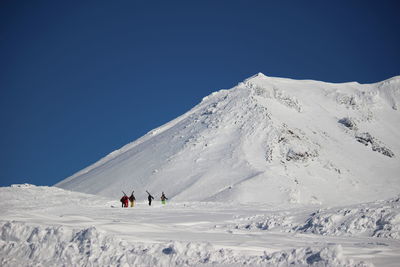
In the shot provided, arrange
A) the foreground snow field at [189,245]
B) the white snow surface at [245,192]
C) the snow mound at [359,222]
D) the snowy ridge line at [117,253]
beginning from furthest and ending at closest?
the snow mound at [359,222] → the white snow surface at [245,192] → the foreground snow field at [189,245] → the snowy ridge line at [117,253]

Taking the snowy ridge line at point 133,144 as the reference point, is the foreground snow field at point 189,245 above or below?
below

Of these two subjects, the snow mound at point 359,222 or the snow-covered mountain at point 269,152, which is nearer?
the snow mound at point 359,222

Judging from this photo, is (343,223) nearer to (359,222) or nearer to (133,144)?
(359,222)

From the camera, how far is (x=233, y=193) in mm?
61375

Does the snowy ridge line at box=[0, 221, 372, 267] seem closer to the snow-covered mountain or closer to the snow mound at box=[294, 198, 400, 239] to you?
the snow mound at box=[294, 198, 400, 239]

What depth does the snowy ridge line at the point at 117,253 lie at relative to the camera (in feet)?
43.2

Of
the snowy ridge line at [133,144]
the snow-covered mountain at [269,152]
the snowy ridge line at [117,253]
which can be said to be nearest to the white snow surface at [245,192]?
the snowy ridge line at [117,253]

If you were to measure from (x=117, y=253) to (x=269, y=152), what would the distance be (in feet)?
205

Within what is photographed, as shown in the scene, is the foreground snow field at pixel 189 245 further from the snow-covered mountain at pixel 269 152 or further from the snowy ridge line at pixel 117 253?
the snow-covered mountain at pixel 269 152

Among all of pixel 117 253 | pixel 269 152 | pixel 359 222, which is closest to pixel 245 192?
pixel 269 152

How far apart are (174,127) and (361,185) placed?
3845 cm

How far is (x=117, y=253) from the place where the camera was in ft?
45.2

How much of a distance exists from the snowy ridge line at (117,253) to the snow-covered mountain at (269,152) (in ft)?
149

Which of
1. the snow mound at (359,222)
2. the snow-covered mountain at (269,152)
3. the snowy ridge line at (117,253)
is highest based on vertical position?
the snow-covered mountain at (269,152)
